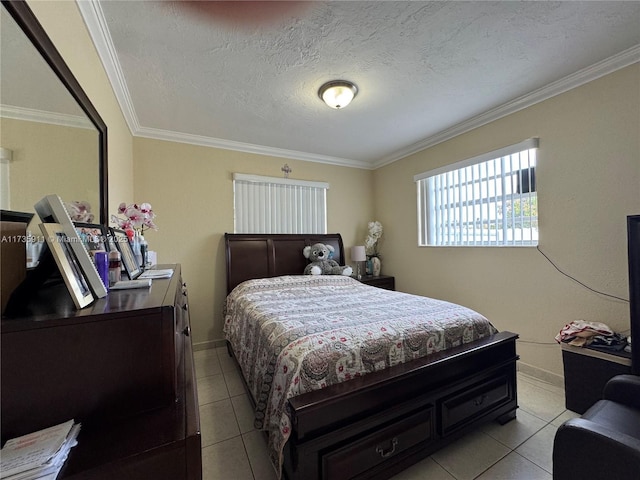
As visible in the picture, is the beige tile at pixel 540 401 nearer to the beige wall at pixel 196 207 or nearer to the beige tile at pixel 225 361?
the beige tile at pixel 225 361

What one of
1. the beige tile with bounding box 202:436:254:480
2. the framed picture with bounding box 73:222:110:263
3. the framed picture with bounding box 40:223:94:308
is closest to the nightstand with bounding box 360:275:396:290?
the beige tile with bounding box 202:436:254:480

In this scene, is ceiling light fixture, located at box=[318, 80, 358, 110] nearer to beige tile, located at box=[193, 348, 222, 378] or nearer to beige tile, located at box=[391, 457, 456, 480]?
beige tile, located at box=[391, 457, 456, 480]

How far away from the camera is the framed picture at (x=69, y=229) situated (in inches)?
31.7

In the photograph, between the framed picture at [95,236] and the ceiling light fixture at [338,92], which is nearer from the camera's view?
the framed picture at [95,236]

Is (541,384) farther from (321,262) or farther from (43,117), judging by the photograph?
(43,117)

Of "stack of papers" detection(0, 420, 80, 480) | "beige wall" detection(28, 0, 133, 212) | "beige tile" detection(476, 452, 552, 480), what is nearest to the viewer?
"stack of papers" detection(0, 420, 80, 480)

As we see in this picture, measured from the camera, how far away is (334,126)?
2941 millimetres

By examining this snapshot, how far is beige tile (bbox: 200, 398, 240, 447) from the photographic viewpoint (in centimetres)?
174

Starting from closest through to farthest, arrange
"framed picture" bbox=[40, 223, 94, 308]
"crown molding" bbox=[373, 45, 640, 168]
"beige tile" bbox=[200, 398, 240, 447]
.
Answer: "framed picture" bbox=[40, 223, 94, 308] → "beige tile" bbox=[200, 398, 240, 447] → "crown molding" bbox=[373, 45, 640, 168]

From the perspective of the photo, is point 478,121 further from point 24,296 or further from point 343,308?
point 24,296

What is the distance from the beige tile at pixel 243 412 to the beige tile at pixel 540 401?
2.01 m

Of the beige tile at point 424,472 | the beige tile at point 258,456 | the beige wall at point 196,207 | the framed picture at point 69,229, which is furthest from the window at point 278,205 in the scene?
the beige tile at point 424,472

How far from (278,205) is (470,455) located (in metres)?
3.08

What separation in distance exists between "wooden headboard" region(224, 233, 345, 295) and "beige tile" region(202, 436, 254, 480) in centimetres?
172
